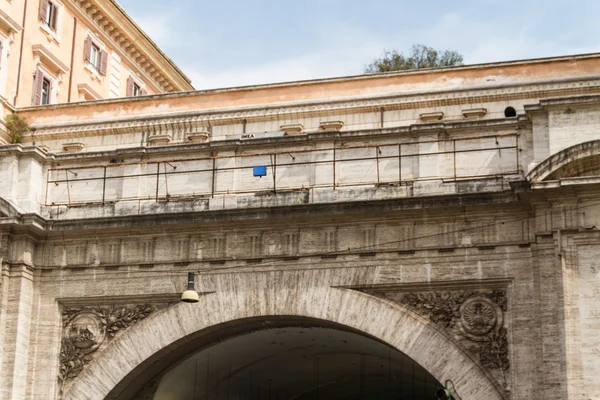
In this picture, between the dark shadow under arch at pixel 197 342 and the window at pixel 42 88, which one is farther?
the window at pixel 42 88

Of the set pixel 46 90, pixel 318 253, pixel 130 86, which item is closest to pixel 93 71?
pixel 130 86

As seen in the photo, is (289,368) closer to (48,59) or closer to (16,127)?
(16,127)

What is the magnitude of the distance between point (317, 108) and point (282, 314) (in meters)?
9.57

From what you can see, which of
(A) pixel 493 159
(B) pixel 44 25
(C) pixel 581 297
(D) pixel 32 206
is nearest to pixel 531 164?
(A) pixel 493 159

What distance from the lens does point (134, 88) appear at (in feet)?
138

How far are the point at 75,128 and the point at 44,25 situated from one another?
6.85 metres

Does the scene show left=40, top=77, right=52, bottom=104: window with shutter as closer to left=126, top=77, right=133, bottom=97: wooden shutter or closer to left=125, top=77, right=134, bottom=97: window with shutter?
left=125, top=77, right=134, bottom=97: window with shutter

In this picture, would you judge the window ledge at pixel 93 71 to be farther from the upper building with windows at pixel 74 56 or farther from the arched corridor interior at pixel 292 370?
the arched corridor interior at pixel 292 370

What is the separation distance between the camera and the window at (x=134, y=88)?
41.6m

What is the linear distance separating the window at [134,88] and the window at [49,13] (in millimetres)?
4960

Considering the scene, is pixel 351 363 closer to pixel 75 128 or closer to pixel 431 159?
pixel 431 159

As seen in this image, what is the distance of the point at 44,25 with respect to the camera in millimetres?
36438

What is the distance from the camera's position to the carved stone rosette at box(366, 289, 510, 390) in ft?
61.5

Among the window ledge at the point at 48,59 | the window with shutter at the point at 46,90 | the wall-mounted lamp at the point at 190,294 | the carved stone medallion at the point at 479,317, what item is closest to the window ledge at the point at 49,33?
the window ledge at the point at 48,59
